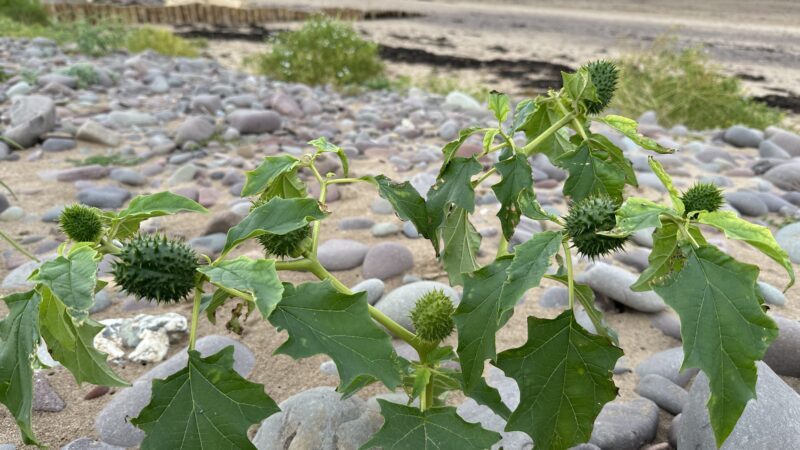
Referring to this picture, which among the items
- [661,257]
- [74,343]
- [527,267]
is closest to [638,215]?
[661,257]

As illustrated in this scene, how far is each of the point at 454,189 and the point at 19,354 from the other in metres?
0.89

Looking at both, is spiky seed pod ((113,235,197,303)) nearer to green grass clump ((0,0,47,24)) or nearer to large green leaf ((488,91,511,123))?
large green leaf ((488,91,511,123))

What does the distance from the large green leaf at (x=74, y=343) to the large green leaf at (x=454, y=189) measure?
28.6 inches

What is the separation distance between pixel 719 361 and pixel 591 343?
0.80 ft

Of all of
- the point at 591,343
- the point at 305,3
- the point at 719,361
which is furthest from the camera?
the point at 305,3

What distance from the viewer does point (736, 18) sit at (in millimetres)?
16438

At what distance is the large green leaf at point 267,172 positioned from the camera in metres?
1.51

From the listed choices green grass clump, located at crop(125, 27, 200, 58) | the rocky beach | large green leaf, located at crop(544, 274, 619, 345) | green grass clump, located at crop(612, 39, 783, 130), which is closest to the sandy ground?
the rocky beach

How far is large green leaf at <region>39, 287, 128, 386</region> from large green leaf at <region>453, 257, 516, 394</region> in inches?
24.3

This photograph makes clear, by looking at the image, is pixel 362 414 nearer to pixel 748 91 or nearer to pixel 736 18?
pixel 748 91

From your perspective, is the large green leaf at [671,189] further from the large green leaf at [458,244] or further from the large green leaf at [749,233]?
the large green leaf at [458,244]

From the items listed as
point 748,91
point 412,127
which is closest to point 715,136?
point 412,127

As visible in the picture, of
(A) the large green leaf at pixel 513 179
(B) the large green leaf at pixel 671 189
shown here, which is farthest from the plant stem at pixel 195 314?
(B) the large green leaf at pixel 671 189

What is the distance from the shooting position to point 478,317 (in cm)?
118
